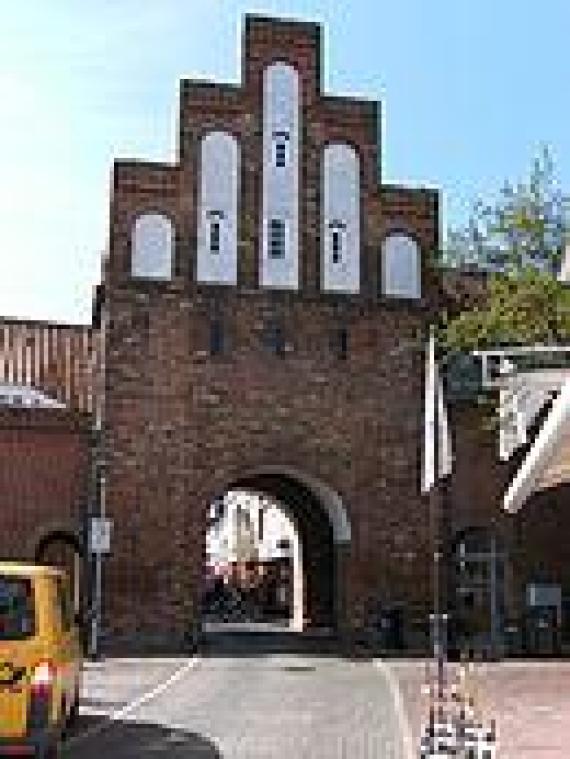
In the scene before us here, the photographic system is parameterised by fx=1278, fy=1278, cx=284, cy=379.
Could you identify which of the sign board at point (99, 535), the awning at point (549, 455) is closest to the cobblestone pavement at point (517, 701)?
the awning at point (549, 455)

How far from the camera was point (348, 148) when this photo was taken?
1227 inches

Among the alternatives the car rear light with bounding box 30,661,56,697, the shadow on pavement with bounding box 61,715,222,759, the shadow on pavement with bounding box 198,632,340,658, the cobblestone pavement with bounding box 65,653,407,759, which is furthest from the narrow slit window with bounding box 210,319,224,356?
the car rear light with bounding box 30,661,56,697

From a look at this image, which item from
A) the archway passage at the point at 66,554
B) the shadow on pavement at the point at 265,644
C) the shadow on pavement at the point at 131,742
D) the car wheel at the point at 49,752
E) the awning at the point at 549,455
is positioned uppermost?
the awning at the point at 549,455

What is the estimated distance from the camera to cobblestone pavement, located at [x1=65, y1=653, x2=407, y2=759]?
530 inches

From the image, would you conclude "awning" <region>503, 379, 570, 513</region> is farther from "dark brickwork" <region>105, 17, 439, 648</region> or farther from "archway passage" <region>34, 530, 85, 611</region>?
"archway passage" <region>34, 530, 85, 611</region>

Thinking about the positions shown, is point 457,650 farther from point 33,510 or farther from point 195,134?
point 195,134

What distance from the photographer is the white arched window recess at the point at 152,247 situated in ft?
96.9

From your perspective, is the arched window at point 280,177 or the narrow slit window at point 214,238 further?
the arched window at point 280,177

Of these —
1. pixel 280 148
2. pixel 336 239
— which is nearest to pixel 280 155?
pixel 280 148

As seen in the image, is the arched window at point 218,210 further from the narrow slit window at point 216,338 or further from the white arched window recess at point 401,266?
the white arched window recess at point 401,266

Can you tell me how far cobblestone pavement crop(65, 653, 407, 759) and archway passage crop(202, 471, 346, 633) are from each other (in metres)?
5.99

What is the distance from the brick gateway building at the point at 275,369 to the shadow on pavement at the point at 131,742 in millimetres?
12983

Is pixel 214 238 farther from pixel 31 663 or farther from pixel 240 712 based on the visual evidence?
pixel 31 663

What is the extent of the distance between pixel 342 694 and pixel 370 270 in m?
Answer: 13.2
